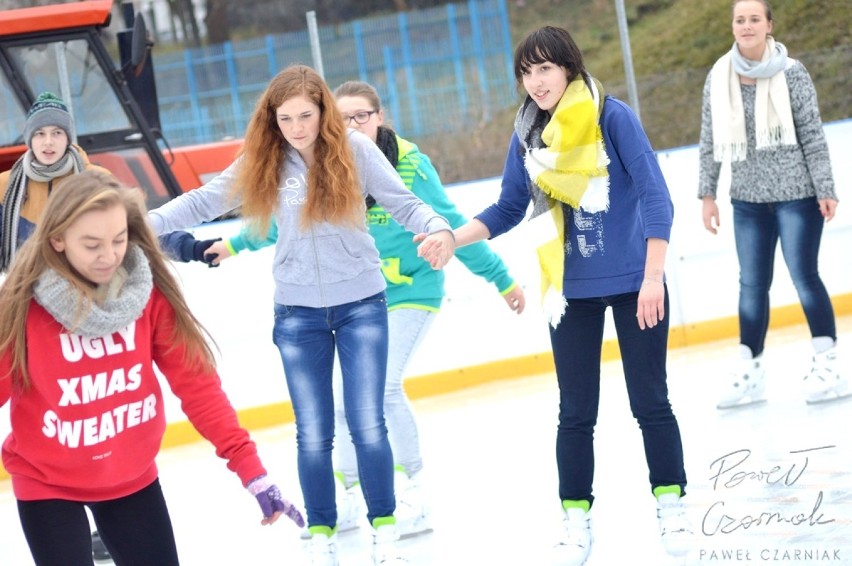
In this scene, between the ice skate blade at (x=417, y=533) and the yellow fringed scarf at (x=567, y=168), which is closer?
the yellow fringed scarf at (x=567, y=168)

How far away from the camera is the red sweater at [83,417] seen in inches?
94.9

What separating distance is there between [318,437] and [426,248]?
2.13 ft

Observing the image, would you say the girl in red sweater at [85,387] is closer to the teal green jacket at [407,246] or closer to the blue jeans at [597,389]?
the blue jeans at [597,389]

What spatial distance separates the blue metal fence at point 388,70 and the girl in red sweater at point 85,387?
7.47 metres

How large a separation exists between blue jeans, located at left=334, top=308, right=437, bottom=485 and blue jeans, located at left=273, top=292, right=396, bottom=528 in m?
0.49

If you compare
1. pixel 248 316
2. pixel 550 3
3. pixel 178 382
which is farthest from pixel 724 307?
pixel 550 3

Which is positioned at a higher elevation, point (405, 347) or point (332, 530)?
point (405, 347)

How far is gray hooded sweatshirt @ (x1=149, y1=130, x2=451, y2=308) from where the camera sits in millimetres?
3400

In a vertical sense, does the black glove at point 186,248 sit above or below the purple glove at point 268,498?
above

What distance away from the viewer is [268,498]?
2471 mm

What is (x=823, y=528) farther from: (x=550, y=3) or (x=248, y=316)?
(x=550, y=3)

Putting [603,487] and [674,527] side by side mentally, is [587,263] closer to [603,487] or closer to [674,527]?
[674,527]

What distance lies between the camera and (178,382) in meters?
2.61

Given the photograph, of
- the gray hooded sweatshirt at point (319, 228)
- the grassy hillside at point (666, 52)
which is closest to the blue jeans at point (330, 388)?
the gray hooded sweatshirt at point (319, 228)
